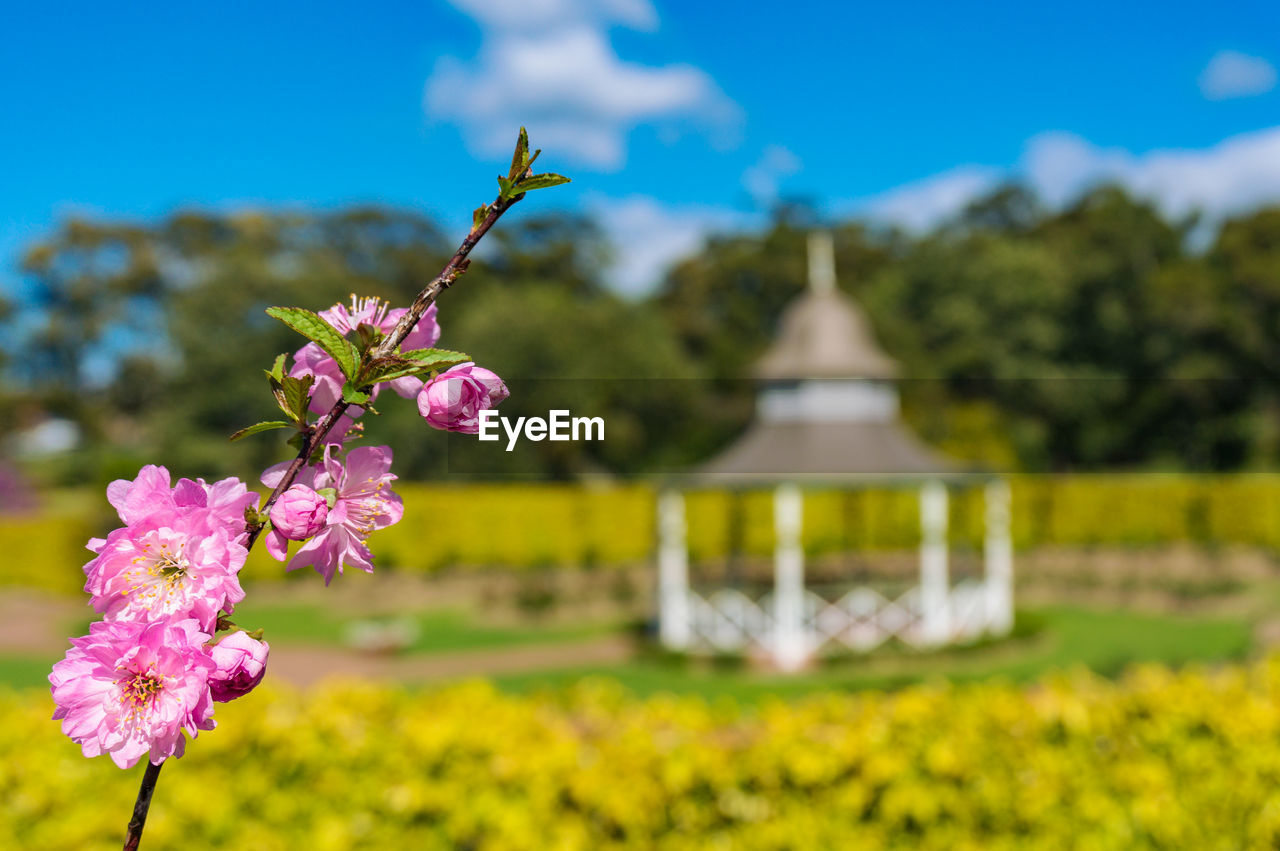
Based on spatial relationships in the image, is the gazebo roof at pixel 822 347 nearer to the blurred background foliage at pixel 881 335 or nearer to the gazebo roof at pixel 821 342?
the gazebo roof at pixel 821 342

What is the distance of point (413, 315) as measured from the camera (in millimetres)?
794

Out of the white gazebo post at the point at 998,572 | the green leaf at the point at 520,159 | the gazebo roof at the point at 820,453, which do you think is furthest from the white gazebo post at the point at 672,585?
the green leaf at the point at 520,159

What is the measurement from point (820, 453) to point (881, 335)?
1596 centimetres

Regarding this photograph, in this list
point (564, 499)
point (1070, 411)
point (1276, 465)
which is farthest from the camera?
point (1070, 411)

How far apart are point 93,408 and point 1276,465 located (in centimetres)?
3713

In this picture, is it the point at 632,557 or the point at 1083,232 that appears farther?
the point at 1083,232

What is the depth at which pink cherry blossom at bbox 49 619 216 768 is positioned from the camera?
0.76 metres

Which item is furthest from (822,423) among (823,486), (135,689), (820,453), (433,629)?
(135,689)

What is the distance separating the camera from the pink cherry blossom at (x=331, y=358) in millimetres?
879

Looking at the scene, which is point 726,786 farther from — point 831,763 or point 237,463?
point 237,463

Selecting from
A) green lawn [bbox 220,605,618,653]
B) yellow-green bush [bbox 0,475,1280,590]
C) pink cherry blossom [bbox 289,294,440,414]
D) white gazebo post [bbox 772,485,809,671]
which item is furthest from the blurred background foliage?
pink cherry blossom [bbox 289,294,440,414]

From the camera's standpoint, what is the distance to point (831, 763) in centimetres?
367

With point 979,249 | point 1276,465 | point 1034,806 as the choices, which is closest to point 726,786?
point 1034,806

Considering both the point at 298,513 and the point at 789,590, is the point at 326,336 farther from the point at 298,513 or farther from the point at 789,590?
the point at 789,590
